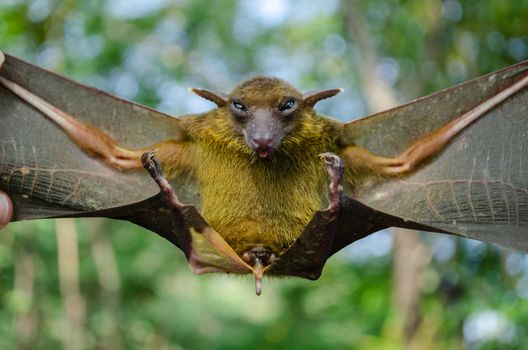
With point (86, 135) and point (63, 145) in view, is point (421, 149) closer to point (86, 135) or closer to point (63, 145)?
point (86, 135)

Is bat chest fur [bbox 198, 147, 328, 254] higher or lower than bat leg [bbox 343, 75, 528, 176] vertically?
lower

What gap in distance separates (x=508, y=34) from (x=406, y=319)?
393cm

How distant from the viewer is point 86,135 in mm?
5051

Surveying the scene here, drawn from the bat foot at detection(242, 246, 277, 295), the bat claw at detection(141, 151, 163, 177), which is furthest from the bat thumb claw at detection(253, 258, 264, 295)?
the bat claw at detection(141, 151, 163, 177)

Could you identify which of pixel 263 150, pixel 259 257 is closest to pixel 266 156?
pixel 263 150

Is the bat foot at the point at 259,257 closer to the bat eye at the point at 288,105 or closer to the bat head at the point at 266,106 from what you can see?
the bat head at the point at 266,106

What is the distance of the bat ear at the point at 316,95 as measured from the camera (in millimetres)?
4863

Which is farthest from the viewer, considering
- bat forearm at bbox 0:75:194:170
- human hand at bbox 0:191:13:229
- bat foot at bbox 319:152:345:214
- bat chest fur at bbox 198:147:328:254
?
bat forearm at bbox 0:75:194:170

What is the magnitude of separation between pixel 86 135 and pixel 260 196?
4.09ft

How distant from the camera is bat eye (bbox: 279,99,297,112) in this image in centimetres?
492

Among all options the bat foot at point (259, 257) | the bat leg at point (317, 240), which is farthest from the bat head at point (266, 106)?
the bat leg at point (317, 240)

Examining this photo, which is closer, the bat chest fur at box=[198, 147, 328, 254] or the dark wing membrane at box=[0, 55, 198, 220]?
the bat chest fur at box=[198, 147, 328, 254]

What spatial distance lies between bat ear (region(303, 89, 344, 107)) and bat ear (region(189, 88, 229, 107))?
53cm

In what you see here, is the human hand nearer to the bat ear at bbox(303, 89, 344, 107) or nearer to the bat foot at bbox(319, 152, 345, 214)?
the bat ear at bbox(303, 89, 344, 107)
